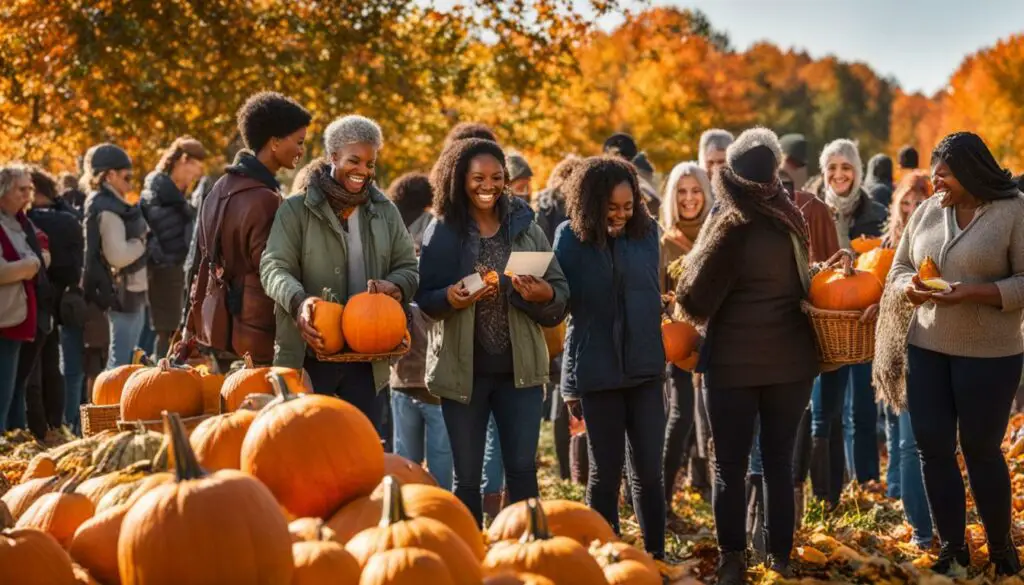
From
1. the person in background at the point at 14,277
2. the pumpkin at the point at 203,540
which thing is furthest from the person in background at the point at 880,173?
the pumpkin at the point at 203,540

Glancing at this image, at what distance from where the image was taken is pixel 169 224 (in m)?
10.5

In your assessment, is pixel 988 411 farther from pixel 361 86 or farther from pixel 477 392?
pixel 361 86

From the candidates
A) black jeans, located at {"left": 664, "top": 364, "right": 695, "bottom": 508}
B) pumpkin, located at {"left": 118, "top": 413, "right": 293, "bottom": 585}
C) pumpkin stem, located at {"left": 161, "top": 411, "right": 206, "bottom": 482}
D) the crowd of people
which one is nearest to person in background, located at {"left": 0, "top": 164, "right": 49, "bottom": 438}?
the crowd of people

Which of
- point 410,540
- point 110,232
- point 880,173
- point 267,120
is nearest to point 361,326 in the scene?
point 267,120

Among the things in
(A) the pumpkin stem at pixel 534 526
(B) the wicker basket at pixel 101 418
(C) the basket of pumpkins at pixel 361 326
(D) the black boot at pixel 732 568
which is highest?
(C) the basket of pumpkins at pixel 361 326

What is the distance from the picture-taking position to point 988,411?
5949mm

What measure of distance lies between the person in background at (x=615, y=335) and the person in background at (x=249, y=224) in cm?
137

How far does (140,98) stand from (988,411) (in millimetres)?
11787

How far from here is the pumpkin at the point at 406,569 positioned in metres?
3.14

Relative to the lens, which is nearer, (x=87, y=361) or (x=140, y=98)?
(x=87, y=361)

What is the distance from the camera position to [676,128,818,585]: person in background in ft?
19.3

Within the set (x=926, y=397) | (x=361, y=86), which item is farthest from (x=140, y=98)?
(x=926, y=397)

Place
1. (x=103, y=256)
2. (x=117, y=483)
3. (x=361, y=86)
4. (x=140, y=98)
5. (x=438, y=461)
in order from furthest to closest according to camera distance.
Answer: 1. (x=361, y=86)
2. (x=140, y=98)
3. (x=103, y=256)
4. (x=438, y=461)
5. (x=117, y=483)

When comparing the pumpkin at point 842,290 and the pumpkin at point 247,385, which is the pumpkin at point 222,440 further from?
the pumpkin at point 842,290
